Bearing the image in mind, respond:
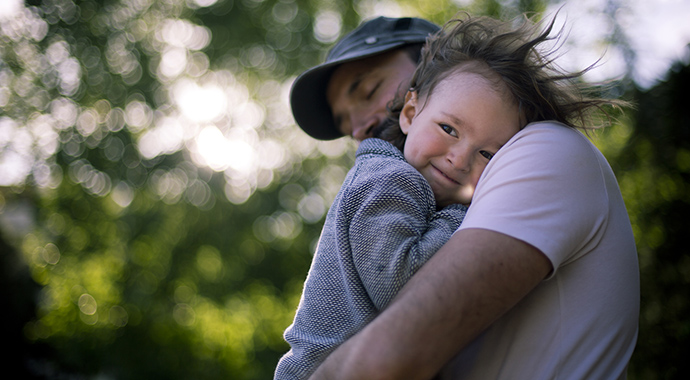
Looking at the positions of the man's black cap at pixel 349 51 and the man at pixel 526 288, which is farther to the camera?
the man's black cap at pixel 349 51

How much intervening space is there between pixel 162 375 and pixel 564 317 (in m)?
5.67

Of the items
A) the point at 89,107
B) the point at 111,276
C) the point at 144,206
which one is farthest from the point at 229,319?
the point at 89,107

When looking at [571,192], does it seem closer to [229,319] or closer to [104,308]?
[229,319]

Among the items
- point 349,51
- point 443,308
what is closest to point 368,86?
point 349,51

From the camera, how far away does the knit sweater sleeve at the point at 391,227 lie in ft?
3.57

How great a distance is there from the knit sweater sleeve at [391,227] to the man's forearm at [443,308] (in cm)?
14

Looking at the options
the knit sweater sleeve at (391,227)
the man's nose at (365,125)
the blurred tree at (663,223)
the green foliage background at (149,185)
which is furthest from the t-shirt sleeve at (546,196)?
the green foliage background at (149,185)

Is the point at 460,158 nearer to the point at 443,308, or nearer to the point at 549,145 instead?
the point at 549,145

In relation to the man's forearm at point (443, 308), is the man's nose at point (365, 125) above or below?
below

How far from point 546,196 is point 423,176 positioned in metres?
0.47

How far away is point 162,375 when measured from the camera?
567cm

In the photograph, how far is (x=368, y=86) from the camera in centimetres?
244

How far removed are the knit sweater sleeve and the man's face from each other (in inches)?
46.6

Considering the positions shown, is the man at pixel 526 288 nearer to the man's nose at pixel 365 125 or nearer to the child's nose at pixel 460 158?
the child's nose at pixel 460 158
